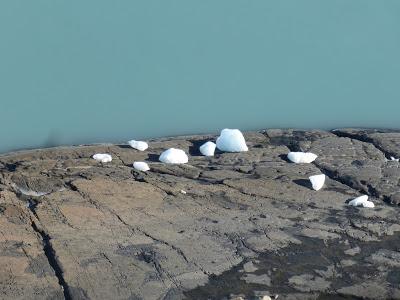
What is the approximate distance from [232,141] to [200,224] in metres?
1.54

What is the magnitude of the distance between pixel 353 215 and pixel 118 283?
1841mm

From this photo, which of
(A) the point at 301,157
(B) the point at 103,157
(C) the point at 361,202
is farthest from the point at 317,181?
(B) the point at 103,157

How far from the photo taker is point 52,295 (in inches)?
161

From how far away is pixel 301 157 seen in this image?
6367 millimetres

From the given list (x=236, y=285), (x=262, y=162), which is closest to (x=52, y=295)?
(x=236, y=285)

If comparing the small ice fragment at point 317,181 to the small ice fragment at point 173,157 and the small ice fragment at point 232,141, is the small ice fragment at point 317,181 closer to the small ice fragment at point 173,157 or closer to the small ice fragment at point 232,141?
the small ice fragment at point 232,141

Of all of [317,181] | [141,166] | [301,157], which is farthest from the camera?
[301,157]

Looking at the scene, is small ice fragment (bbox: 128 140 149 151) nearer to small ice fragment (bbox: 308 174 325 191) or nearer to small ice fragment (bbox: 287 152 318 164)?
small ice fragment (bbox: 287 152 318 164)

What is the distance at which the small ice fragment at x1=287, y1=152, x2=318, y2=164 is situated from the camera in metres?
6.36

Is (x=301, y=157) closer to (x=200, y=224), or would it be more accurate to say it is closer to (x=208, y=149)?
(x=208, y=149)

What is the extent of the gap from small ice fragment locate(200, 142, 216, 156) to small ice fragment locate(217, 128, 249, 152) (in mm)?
74

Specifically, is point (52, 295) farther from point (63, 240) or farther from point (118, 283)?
point (63, 240)

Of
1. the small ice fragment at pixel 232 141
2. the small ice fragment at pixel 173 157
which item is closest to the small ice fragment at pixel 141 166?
the small ice fragment at pixel 173 157

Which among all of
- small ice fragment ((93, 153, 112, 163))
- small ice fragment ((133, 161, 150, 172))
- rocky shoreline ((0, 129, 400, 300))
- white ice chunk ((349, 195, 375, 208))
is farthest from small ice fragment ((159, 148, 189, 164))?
white ice chunk ((349, 195, 375, 208))
